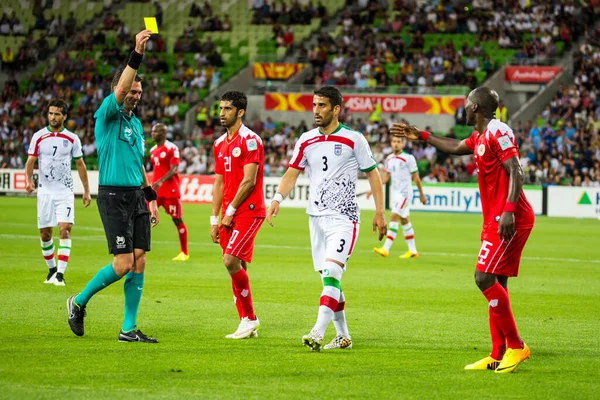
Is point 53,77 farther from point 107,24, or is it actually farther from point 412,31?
point 412,31

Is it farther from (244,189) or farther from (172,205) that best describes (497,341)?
(172,205)

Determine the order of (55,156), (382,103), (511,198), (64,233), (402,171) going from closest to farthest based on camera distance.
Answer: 1. (511,198)
2. (64,233)
3. (55,156)
4. (402,171)
5. (382,103)

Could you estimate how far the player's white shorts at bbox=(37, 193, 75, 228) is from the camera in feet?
50.4

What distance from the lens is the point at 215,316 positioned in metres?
11.8

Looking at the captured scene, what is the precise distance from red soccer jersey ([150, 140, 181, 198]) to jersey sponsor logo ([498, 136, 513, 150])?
11820 millimetres

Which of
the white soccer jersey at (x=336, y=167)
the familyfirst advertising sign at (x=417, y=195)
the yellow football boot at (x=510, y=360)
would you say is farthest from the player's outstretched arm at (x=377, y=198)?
the familyfirst advertising sign at (x=417, y=195)

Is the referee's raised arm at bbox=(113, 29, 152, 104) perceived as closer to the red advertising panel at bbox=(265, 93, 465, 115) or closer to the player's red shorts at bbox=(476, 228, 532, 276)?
the player's red shorts at bbox=(476, 228, 532, 276)

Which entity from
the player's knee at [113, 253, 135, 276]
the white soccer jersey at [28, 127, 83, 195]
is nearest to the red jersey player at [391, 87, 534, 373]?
the player's knee at [113, 253, 135, 276]

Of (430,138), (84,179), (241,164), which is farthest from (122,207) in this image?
(84,179)

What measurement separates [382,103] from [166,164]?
2534 centimetres

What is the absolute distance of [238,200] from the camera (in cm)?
1034

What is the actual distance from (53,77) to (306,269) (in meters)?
36.6

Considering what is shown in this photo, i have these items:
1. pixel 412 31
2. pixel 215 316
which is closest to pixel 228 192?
pixel 215 316

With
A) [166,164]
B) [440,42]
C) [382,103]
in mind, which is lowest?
[166,164]
